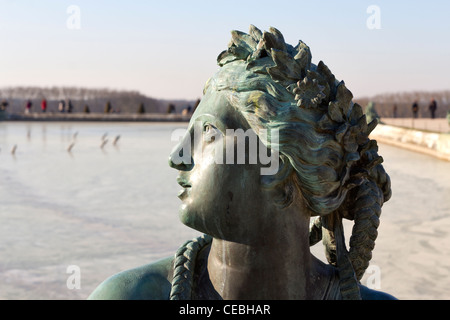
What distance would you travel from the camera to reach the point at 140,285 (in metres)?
1.83

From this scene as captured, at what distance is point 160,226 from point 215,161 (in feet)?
20.5

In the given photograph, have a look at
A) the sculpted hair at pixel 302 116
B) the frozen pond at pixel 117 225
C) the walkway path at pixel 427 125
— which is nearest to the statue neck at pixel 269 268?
the sculpted hair at pixel 302 116

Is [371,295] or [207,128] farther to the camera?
[371,295]

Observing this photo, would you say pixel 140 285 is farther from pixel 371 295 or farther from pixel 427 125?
pixel 427 125

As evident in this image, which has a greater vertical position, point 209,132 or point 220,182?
point 209,132

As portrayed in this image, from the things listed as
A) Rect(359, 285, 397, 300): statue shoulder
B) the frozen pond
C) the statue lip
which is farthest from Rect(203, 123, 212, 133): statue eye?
the frozen pond

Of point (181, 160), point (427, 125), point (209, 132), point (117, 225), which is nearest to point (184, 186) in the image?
point (181, 160)

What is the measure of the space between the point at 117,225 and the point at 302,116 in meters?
6.61

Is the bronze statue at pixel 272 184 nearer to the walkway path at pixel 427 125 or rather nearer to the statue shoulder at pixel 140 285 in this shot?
the statue shoulder at pixel 140 285

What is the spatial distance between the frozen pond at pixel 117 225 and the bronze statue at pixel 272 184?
3813 millimetres

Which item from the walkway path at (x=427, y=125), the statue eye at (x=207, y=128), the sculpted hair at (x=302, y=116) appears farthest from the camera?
the walkway path at (x=427, y=125)

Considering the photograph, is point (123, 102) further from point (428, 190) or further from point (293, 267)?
point (293, 267)

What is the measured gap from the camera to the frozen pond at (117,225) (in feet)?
19.1

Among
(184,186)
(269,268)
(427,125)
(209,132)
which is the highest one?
(209,132)
